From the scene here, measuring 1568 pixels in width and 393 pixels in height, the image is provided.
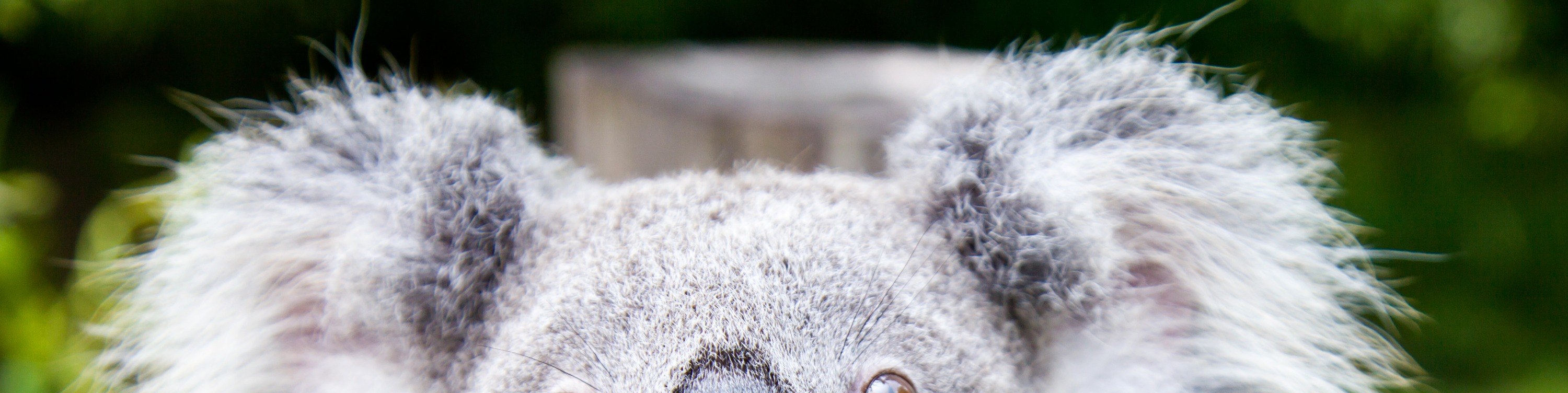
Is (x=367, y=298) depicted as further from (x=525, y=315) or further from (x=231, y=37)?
(x=231, y=37)

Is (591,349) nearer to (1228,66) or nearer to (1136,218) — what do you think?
(1136,218)

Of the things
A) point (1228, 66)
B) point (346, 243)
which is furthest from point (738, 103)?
point (1228, 66)

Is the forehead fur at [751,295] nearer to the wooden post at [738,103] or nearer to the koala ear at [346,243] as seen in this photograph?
the koala ear at [346,243]

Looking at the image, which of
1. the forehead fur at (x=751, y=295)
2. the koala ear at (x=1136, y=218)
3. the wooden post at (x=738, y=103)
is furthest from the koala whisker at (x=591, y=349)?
the wooden post at (x=738, y=103)

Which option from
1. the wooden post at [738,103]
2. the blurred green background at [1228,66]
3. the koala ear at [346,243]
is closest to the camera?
the koala ear at [346,243]

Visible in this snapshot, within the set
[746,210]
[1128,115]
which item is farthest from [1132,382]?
[746,210]

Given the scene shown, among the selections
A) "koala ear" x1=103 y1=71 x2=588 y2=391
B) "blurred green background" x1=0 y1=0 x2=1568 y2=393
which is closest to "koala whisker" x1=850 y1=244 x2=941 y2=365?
"koala ear" x1=103 y1=71 x2=588 y2=391

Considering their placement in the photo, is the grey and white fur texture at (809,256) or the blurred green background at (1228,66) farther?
the blurred green background at (1228,66)
